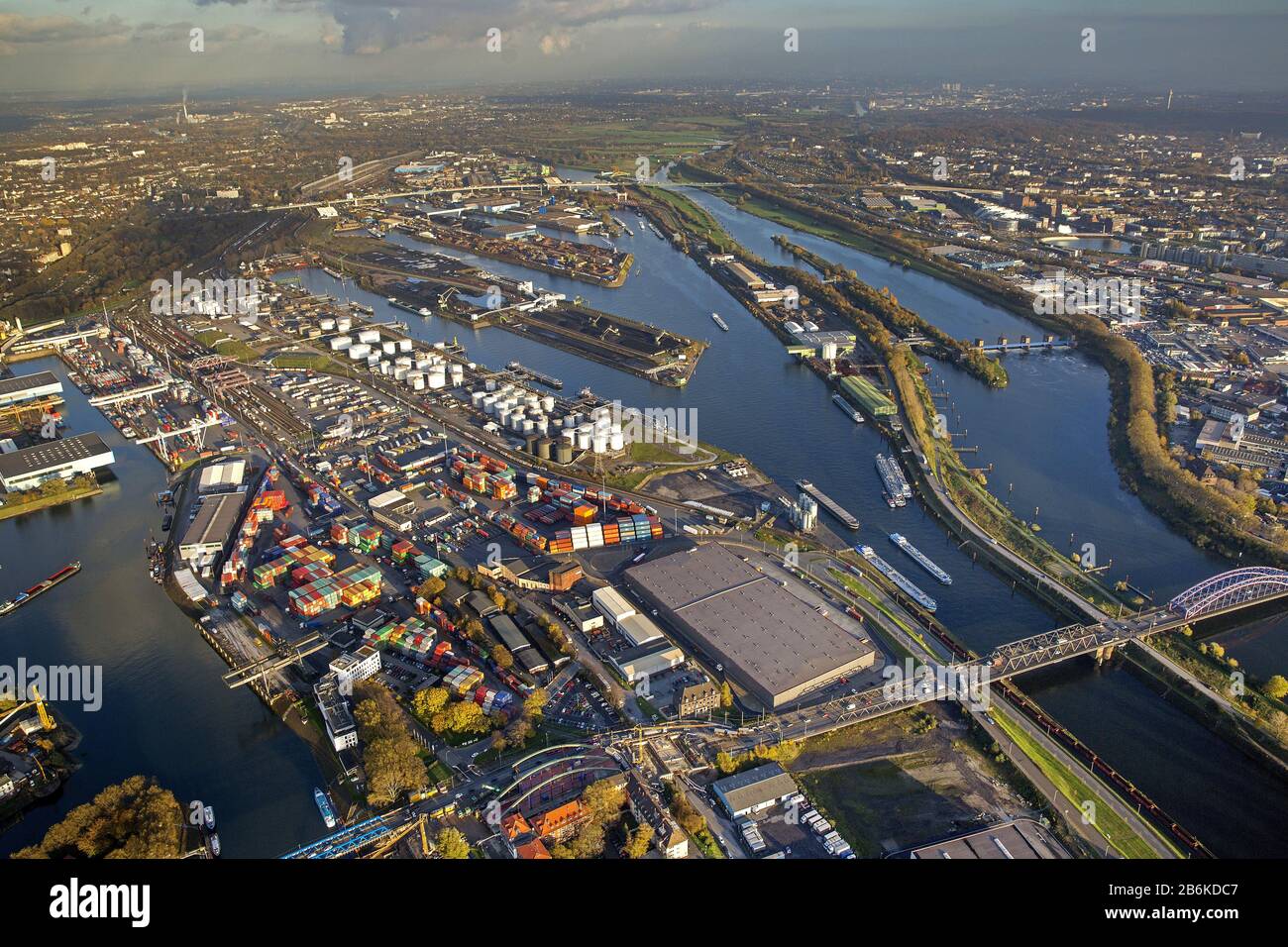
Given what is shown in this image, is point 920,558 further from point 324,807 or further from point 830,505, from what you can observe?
point 324,807

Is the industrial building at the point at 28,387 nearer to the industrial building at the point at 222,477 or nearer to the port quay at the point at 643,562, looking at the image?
the port quay at the point at 643,562

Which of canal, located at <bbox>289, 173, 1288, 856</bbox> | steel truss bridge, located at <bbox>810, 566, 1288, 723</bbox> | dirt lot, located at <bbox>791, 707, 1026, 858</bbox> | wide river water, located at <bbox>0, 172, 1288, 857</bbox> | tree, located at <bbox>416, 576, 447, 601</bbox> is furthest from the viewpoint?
tree, located at <bbox>416, 576, 447, 601</bbox>

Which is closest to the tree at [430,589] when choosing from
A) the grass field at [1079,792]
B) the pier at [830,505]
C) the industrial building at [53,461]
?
the pier at [830,505]

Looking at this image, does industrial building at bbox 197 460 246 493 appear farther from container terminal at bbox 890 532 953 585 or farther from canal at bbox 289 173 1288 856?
container terminal at bbox 890 532 953 585

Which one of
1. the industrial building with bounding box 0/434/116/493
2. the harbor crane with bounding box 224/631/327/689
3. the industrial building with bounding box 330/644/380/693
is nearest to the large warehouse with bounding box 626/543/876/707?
the industrial building with bounding box 330/644/380/693

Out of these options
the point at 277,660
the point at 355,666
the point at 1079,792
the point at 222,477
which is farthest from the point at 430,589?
the point at 1079,792

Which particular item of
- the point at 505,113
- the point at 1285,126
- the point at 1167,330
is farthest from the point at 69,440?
the point at 1285,126
